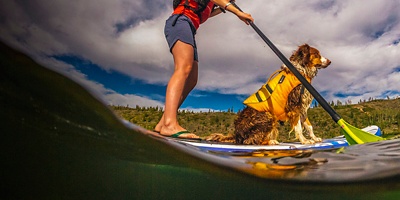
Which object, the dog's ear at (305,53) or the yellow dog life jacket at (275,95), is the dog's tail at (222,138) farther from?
the dog's ear at (305,53)

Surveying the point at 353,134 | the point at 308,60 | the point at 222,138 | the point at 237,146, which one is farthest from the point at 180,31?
the point at 308,60

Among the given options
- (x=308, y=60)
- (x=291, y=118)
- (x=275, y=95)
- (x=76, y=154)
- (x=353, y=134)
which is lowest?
(x=76, y=154)

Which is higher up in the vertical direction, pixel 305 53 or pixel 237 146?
pixel 305 53

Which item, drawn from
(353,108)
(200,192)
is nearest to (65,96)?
(200,192)

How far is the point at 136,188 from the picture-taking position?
634mm

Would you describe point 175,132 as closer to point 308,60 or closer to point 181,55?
point 181,55

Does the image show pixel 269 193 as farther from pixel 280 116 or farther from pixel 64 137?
pixel 280 116

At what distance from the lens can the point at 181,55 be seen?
1.90 m

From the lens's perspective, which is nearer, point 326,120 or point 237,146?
point 237,146

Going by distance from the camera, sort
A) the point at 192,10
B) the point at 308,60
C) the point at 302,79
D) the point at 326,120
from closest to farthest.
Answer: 1. the point at 192,10
2. the point at 302,79
3. the point at 308,60
4. the point at 326,120

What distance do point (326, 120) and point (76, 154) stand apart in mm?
2957

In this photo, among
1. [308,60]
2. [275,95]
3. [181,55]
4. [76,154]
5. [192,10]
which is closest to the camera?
[76,154]

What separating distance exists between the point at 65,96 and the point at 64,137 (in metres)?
0.07

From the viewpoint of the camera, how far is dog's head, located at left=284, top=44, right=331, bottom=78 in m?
2.95
